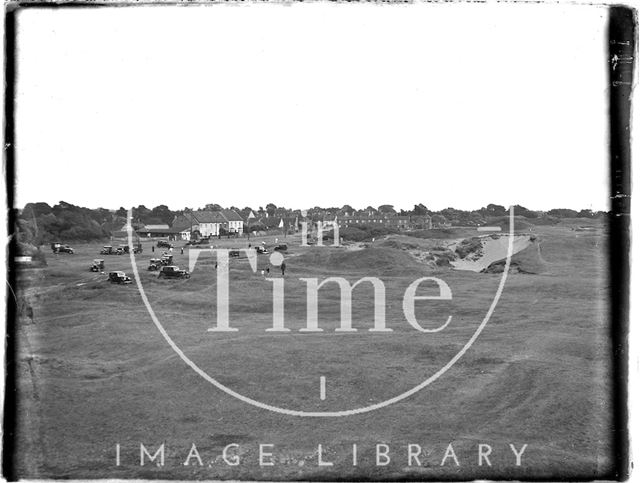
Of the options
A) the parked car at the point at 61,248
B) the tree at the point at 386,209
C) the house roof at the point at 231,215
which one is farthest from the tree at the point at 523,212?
the parked car at the point at 61,248

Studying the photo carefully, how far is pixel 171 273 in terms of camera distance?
4.90 metres

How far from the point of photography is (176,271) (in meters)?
4.84

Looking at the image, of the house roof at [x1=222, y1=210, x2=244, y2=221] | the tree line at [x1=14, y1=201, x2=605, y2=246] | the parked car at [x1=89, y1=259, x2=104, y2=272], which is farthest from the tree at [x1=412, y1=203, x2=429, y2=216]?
the parked car at [x1=89, y1=259, x2=104, y2=272]

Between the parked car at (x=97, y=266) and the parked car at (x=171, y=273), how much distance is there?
2.02 ft

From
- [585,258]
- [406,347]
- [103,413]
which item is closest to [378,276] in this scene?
[406,347]

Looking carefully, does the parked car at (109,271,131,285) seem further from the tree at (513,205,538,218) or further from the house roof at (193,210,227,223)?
the tree at (513,205,538,218)

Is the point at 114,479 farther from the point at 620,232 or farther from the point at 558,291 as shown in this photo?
the point at 558,291

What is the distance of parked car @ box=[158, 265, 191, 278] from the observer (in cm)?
483

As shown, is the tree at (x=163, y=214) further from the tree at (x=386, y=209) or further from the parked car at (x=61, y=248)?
the tree at (x=386, y=209)

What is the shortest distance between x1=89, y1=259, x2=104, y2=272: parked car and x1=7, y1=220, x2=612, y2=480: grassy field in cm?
6

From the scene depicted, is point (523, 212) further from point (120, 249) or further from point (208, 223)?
point (120, 249)

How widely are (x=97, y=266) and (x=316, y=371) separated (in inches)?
97.4

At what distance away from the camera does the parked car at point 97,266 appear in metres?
4.80

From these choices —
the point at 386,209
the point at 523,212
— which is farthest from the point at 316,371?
the point at 523,212
